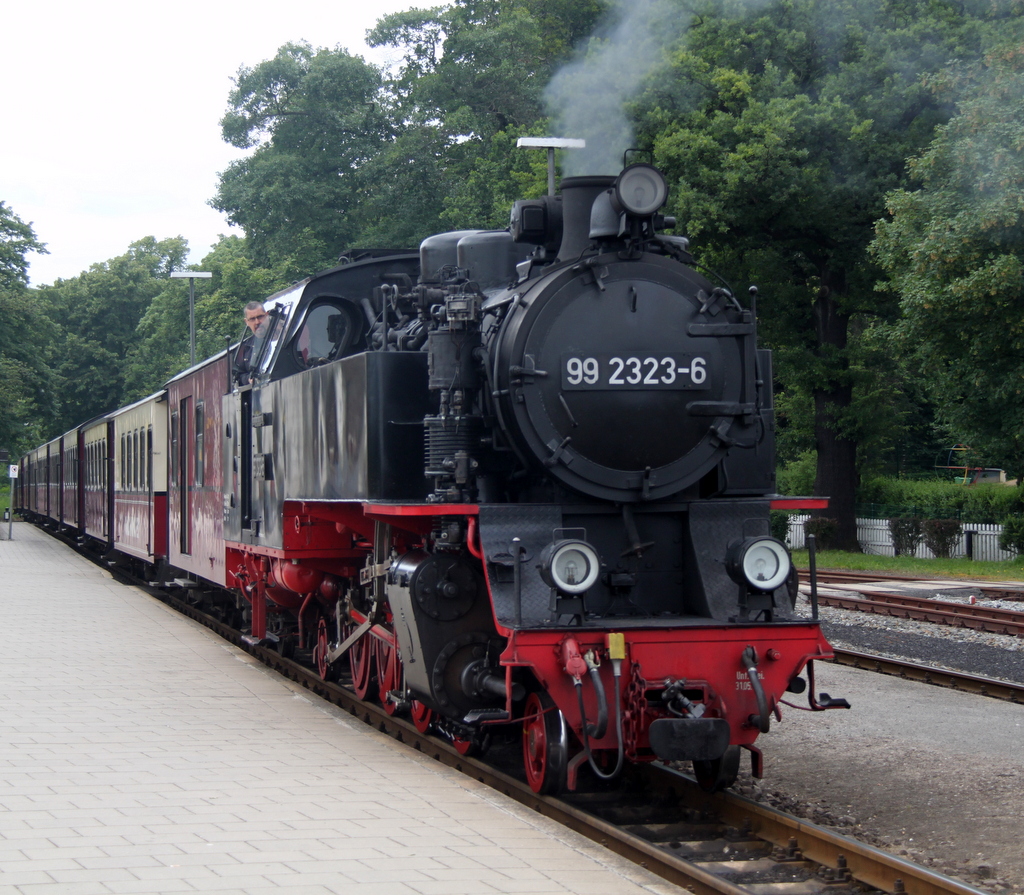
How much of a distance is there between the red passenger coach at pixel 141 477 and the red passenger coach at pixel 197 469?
1.18m

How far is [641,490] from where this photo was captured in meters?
6.35

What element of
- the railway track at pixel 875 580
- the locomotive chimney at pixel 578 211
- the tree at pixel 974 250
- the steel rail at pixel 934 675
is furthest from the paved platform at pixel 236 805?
the tree at pixel 974 250

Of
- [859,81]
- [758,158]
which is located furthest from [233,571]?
[859,81]

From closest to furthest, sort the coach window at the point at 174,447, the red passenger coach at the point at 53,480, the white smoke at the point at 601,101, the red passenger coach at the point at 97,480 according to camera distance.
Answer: the white smoke at the point at 601,101 < the coach window at the point at 174,447 < the red passenger coach at the point at 97,480 < the red passenger coach at the point at 53,480

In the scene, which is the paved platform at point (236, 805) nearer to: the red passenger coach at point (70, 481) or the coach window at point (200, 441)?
the coach window at point (200, 441)

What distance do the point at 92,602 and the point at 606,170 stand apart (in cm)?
1033

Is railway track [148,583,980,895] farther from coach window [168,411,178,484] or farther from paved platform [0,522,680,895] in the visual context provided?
coach window [168,411,178,484]

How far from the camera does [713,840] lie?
545cm

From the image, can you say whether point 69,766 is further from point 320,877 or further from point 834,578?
point 834,578

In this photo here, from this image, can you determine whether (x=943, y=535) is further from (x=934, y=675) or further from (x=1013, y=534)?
(x=934, y=675)

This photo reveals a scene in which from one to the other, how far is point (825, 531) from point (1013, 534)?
385cm

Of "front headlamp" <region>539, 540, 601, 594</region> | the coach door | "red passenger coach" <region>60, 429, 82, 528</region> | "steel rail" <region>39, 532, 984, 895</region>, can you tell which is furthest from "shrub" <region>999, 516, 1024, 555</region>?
"front headlamp" <region>539, 540, 601, 594</region>

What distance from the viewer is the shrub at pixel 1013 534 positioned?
80.5 feet

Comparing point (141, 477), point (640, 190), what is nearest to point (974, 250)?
point (141, 477)
